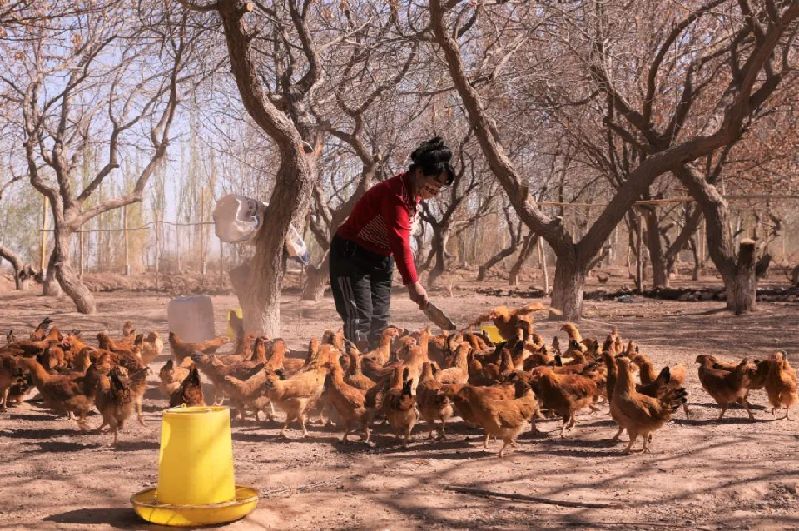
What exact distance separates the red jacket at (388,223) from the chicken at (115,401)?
2.29 metres

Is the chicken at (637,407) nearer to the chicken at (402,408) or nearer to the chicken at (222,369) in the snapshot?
the chicken at (402,408)

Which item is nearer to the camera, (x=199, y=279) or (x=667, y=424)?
(x=667, y=424)

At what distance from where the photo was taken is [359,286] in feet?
26.3

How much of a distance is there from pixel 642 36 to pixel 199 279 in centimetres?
1638

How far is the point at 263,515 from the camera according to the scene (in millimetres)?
4379

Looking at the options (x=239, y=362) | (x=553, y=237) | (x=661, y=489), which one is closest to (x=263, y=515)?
(x=661, y=489)

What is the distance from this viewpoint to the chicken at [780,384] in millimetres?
6961

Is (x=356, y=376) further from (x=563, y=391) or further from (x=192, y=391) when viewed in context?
(x=563, y=391)

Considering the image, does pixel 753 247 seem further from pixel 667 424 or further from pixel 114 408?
pixel 114 408

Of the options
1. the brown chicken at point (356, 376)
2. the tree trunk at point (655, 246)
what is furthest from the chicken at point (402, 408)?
the tree trunk at point (655, 246)

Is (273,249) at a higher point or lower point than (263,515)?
higher

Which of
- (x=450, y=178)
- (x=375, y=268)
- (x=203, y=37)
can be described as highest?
(x=203, y=37)

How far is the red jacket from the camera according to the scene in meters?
7.05

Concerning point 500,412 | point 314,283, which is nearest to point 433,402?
point 500,412
